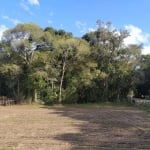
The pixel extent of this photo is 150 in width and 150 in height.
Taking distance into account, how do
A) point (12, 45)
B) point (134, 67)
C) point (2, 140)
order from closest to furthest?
point (2, 140) → point (12, 45) → point (134, 67)

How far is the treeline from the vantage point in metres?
33.3

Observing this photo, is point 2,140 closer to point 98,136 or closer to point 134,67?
point 98,136

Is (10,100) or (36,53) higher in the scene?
(36,53)

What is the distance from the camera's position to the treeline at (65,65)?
109ft

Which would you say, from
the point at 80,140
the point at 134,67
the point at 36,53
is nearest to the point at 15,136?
the point at 80,140

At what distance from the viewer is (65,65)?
3459cm

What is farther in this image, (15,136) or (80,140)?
(15,136)

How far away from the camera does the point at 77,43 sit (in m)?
33.8

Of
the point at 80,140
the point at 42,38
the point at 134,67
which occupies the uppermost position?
the point at 42,38

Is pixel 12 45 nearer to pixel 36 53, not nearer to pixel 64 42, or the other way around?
pixel 36 53

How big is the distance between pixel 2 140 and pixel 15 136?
1015mm

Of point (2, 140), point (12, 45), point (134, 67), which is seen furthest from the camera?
point (134, 67)

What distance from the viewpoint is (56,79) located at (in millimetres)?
34188

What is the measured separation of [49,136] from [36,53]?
22180 millimetres
